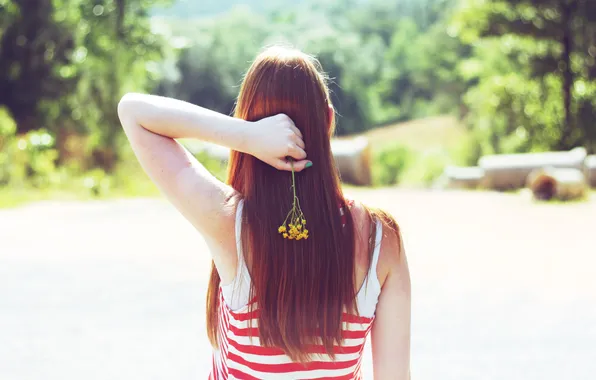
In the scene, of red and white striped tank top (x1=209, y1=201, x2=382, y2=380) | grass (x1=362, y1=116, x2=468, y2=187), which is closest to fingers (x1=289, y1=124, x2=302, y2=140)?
red and white striped tank top (x1=209, y1=201, x2=382, y2=380)

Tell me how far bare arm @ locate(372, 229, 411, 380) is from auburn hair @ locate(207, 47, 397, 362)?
90mm

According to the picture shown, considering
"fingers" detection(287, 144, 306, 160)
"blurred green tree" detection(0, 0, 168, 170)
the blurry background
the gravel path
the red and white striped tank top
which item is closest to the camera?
"fingers" detection(287, 144, 306, 160)

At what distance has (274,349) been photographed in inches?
55.4

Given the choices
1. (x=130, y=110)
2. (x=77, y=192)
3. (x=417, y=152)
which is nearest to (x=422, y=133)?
(x=417, y=152)

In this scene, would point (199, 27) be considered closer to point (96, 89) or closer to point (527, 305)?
point (96, 89)

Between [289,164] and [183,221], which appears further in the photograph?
[183,221]

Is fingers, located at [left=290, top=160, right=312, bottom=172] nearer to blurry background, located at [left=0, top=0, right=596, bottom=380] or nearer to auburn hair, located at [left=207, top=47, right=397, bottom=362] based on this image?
auburn hair, located at [left=207, top=47, right=397, bottom=362]

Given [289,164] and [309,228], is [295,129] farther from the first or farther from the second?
[309,228]

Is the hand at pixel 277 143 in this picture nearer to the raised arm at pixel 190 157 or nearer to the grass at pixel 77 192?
the raised arm at pixel 190 157

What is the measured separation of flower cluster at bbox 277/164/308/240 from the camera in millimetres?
1315

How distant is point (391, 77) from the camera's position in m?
46.6

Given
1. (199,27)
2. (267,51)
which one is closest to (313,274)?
(267,51)

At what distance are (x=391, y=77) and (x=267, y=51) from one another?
4606 centimetres

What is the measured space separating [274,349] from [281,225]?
24 cm
